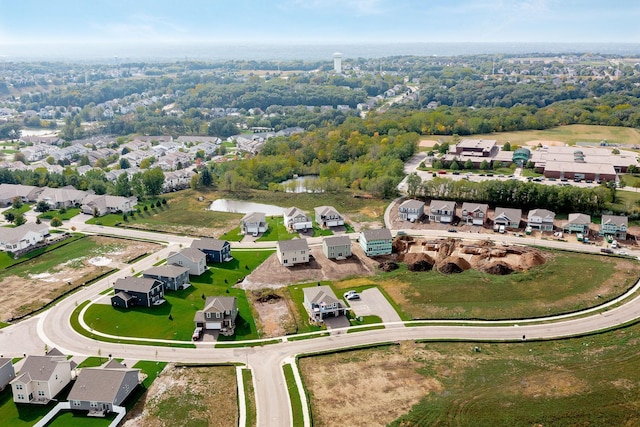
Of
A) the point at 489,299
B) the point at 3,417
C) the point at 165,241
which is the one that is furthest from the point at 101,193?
the point at 489,299

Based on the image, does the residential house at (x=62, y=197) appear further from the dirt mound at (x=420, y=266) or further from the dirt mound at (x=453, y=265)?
the dirt mound at (x=453, y=265)

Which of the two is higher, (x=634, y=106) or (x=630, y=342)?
(x=634, y=106)

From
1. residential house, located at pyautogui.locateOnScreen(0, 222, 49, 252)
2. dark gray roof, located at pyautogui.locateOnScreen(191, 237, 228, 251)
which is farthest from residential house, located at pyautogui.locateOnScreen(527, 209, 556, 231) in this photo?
residential house, located at pyautogui.locateOnScreen(0, 222, 49, 252)

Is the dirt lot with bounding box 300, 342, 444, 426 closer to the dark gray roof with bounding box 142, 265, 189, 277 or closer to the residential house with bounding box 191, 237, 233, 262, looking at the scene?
the dark gray roof with bounding box 142, 265, 189, 277

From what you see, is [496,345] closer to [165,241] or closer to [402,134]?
[165,241]

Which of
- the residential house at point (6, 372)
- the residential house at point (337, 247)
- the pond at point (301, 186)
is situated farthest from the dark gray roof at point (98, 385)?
the pond at point (301, 186)

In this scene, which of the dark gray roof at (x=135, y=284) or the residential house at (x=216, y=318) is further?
the dark gray roof at (x=135, y=284)

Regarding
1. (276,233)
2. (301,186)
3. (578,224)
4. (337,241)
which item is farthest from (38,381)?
(301,186)
